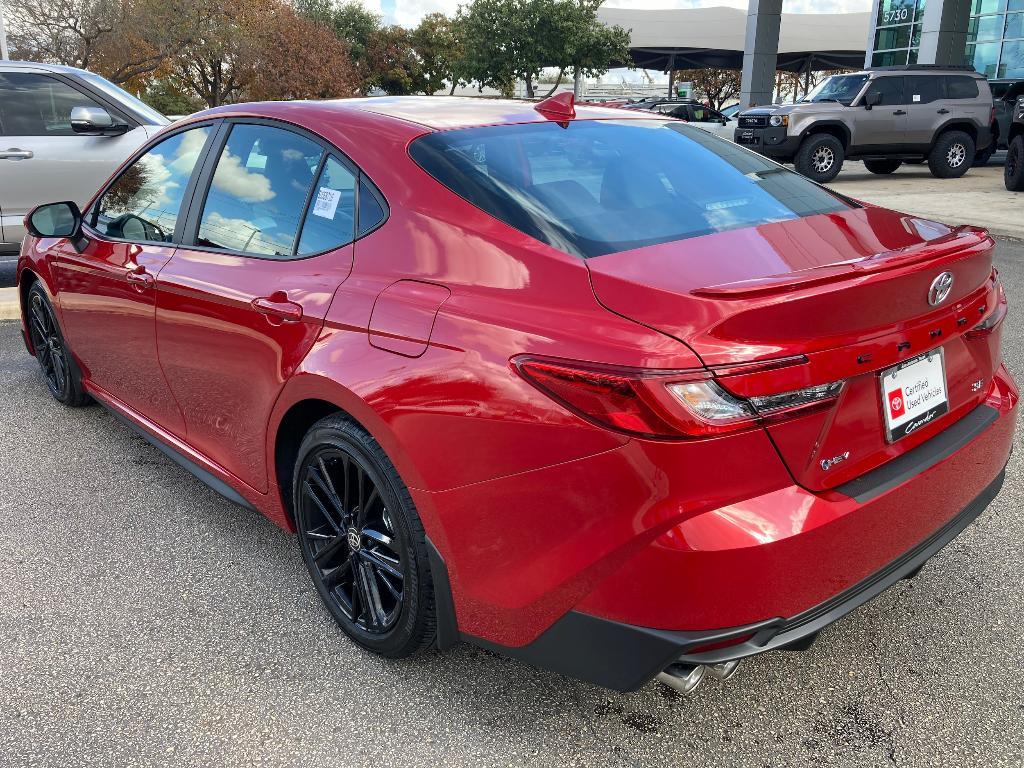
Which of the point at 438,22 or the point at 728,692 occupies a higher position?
the point at 438,22

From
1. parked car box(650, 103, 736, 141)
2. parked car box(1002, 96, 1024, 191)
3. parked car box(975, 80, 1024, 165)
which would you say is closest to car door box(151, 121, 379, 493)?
parked car box(1002, 96, 1024, 191)

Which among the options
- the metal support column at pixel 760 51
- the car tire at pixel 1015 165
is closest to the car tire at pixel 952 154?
the car tire at pixel 1015 165

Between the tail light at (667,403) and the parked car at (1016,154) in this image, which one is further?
the parked car at (1016,154)

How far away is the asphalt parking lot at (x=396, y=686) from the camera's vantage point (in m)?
2.26

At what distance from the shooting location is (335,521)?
2.71m

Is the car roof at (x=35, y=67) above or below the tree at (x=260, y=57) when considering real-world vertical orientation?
below

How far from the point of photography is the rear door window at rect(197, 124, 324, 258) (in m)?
2.79

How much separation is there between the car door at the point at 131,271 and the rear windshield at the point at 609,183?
4.40ft

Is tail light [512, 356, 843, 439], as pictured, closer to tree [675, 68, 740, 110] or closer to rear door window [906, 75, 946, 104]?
rear door window [906, 75, 946, 104]

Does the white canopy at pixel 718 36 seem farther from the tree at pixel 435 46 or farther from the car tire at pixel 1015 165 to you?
the car tire at pixel 1015 165

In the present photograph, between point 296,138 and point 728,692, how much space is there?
2.14m

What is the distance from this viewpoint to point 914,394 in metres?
2.16

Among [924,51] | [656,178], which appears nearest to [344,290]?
[656,178]

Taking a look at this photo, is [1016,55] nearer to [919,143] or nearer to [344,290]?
[919,143]
